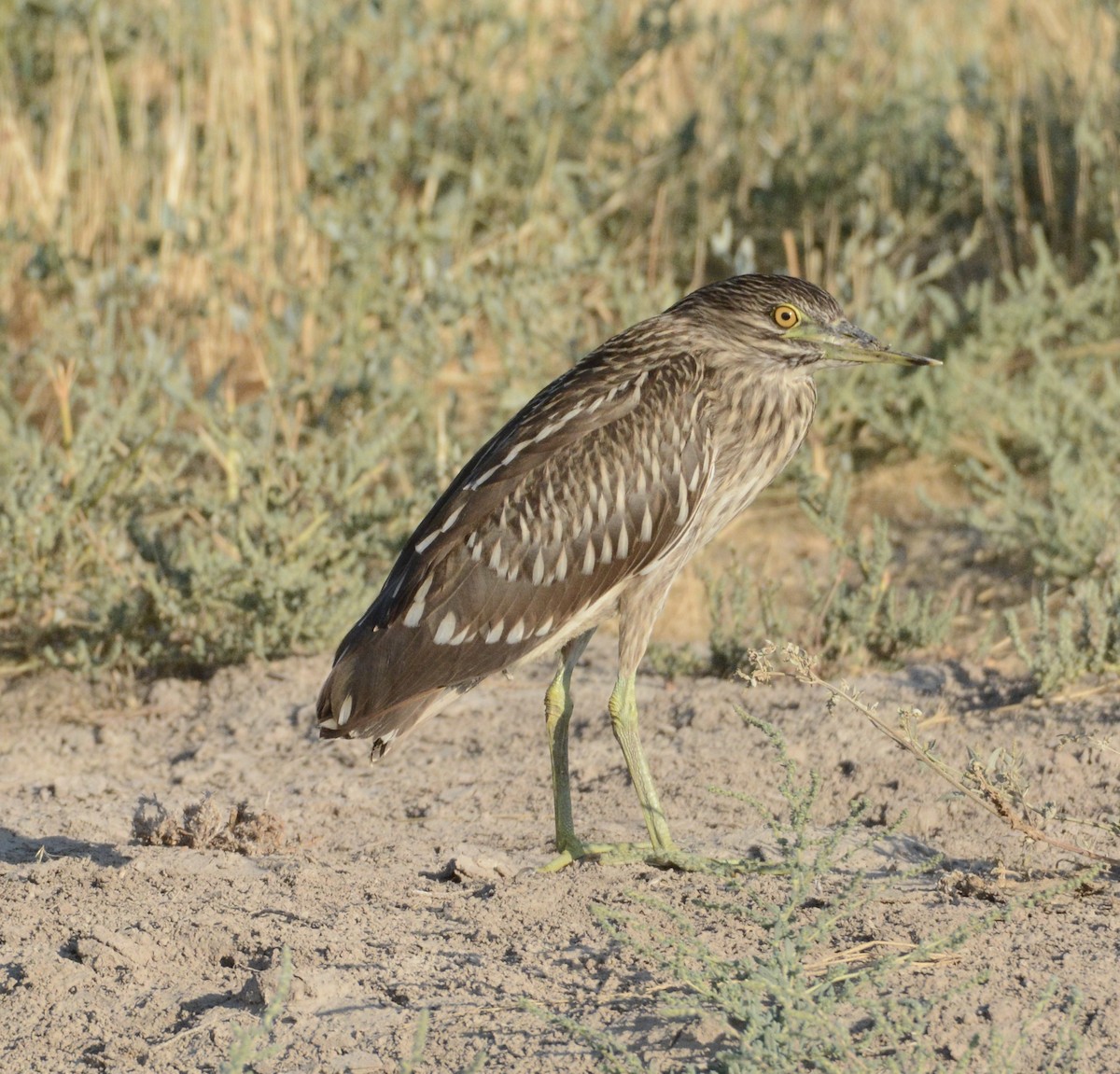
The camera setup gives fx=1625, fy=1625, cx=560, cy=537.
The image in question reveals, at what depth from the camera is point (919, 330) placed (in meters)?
8.32

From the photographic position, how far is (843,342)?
4730mm

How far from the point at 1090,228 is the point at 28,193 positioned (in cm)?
546

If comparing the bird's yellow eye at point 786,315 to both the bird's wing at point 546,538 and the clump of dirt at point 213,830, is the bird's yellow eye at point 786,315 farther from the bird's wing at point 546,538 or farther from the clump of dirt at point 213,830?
the clump of dirt at point 213,830

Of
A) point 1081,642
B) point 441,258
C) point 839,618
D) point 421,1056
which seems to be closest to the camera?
point 421,1056

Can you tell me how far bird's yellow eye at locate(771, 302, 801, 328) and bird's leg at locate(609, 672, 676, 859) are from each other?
3.64 feet

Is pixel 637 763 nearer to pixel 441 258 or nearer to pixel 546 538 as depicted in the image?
pixel 546 538

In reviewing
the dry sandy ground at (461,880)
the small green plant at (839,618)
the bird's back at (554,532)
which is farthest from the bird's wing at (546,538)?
the small green plant at (839,618)

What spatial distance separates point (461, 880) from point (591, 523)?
103cm

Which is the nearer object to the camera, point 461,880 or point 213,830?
point 461,880

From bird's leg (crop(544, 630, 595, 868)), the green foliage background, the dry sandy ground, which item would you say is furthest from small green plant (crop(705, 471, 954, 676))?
bird's leg (crop(544, 630, 595, 868))

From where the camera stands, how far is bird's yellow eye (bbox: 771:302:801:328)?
4.72 meters

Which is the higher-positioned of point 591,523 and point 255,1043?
point 591,523

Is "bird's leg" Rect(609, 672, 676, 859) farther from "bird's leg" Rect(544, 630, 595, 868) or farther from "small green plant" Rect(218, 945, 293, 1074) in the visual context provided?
"small green plant" Rect(218, 945, 293, 1074)

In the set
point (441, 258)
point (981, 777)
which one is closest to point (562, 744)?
point (981, 777)
